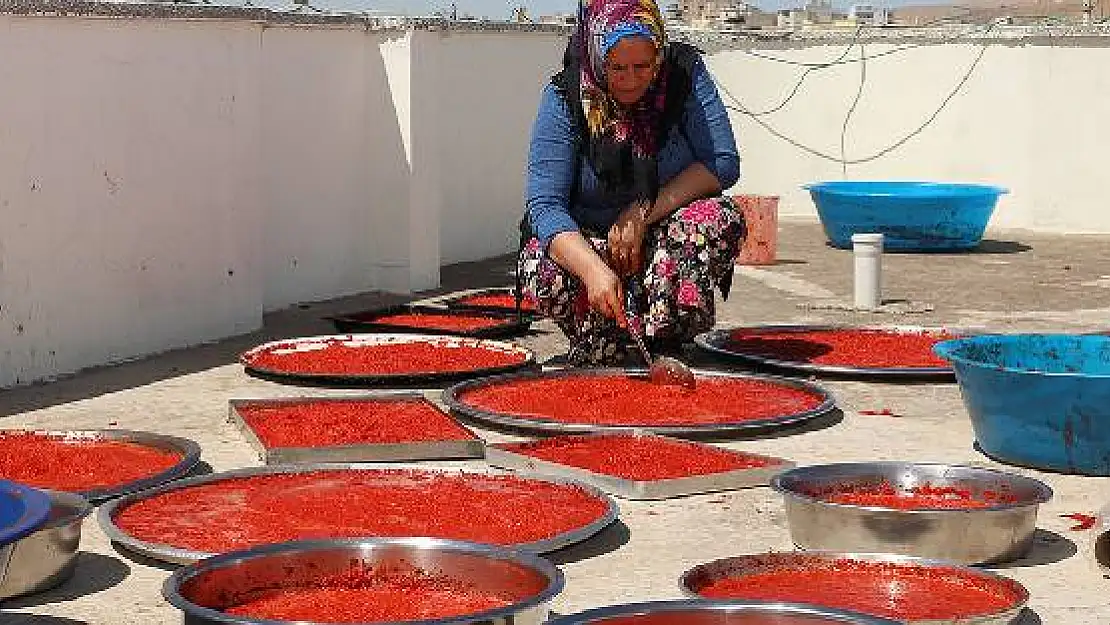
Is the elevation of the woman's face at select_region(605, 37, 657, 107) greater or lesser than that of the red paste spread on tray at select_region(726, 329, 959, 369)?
greater

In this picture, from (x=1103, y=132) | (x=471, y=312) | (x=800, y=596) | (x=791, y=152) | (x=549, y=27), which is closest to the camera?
(x=800, y=596)

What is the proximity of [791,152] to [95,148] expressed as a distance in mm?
A: 8814

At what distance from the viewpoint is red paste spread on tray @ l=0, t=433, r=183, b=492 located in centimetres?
529

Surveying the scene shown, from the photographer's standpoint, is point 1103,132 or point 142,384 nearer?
point 142,384

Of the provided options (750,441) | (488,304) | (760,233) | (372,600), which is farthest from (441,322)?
(372,600)

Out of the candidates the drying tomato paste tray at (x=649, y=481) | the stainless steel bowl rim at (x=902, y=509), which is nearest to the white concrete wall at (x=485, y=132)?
the drying tomato paste tray at (x=649, y=481)

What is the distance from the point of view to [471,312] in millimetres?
8750

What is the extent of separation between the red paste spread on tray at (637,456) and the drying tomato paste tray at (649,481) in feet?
0.15

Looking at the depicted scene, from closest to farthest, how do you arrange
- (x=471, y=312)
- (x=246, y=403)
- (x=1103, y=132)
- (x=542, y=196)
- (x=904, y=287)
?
(x=246, y=403) < (x=542, y=196) < (x=471, y=312) < (x=904, y=287) < (x=1103, y=132)

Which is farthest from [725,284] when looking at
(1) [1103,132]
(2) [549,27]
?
(1) [1103,132]

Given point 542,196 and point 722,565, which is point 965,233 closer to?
point 542,196

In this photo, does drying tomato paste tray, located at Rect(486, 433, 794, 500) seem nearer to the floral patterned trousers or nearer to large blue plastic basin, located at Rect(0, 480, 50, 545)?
the floral patterned trousers

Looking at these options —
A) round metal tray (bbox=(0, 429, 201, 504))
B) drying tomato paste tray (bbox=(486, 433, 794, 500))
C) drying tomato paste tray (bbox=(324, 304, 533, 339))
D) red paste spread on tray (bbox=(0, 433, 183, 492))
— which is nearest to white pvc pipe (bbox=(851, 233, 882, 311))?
drying tomato paste tray (bbox=(324, 304, 533, 339))

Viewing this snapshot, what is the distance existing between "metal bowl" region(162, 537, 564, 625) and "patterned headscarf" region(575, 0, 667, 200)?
3.35 m
